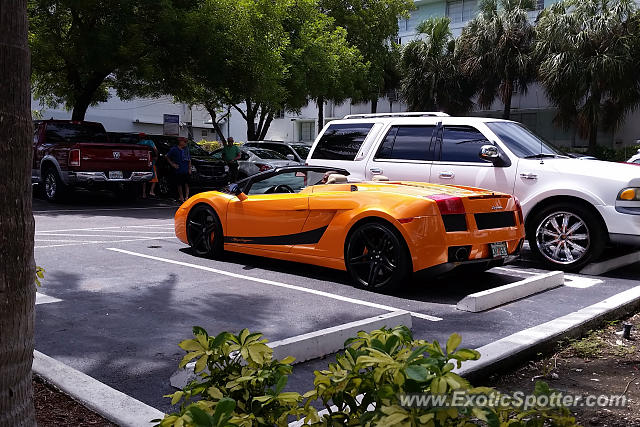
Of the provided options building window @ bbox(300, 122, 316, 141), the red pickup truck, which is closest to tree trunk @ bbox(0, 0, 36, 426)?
the red pickup truck

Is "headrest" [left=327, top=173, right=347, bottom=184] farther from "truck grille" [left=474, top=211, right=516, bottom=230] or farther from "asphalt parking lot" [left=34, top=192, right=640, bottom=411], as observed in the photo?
"truck grille" [left=474, top=211, right=516, bottom=230]

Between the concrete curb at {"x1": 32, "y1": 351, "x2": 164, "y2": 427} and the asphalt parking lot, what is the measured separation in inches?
10.3

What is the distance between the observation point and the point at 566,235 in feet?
26.1

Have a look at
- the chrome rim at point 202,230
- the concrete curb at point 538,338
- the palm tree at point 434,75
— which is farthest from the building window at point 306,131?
the concrete curb at point 538,338

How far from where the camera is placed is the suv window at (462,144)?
8.60 metres

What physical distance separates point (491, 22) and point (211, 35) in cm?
1758

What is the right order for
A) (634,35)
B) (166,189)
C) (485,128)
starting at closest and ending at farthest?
1. (485,128)
2. (166,189)
3. (634,35)

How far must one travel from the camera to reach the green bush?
1.79m

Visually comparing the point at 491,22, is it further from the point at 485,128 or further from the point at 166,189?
the point at 485,128

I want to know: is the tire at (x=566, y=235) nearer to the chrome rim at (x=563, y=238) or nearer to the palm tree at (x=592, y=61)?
the chrome rim at (x=563, y=238)

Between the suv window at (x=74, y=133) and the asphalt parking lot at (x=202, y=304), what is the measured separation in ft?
24.2

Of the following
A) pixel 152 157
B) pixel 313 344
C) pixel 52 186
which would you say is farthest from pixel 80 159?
pixel 313 344

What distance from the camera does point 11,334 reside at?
7.23ft

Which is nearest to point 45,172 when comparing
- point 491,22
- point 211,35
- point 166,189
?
point 166,189
